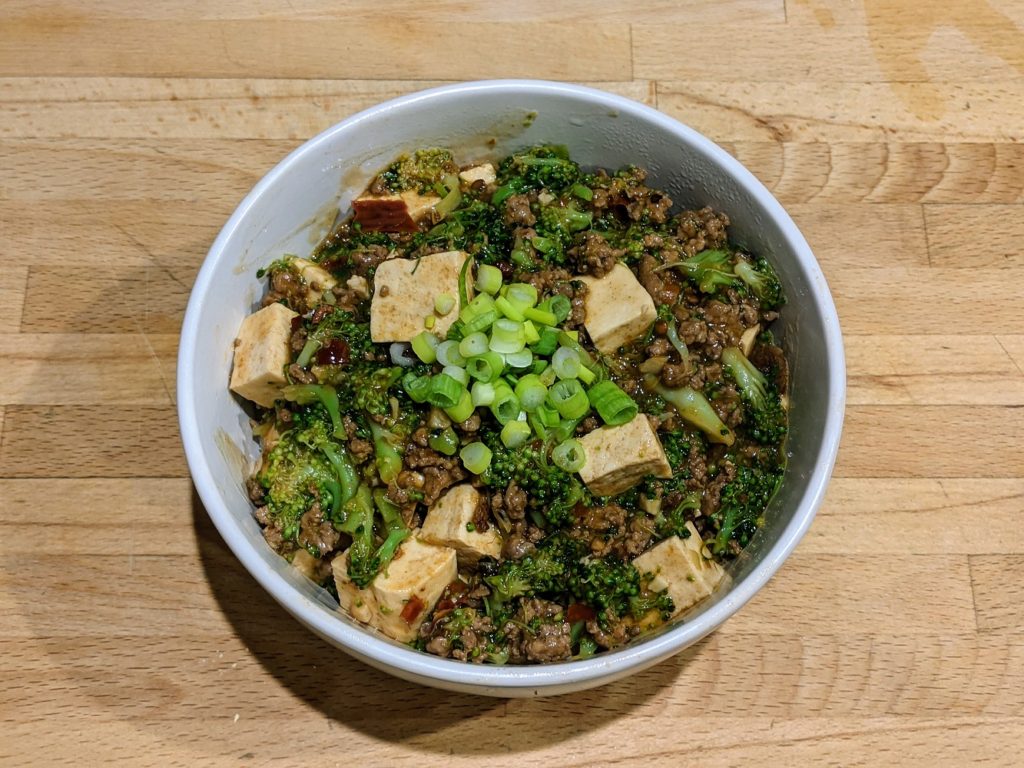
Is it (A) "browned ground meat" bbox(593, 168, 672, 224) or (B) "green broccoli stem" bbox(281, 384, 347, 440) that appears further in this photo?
(A) "browned ground meat" bbox(593, 168, 672, 224)

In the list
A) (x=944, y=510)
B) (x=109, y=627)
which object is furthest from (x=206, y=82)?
(x=944, y=510)

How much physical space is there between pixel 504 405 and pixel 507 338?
0.18 meters

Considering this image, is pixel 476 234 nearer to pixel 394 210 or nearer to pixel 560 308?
pixel 394 210

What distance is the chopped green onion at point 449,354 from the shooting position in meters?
2.46

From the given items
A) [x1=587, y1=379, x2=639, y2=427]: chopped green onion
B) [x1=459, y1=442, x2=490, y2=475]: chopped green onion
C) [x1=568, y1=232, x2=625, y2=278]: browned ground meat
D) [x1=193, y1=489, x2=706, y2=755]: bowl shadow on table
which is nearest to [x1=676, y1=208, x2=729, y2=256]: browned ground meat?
[x1=568, y1=232, x2=625, y2=278]: browned ground meat

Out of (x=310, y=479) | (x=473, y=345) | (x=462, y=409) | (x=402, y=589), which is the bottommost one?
(x=402, y=589)

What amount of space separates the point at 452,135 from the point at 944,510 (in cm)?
206

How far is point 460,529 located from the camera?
2.40m

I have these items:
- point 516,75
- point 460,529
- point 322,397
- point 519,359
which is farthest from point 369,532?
point 516,75

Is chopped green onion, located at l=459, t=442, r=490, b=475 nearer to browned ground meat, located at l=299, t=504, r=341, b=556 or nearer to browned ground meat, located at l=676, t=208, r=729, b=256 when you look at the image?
browned ground meat, located at l=299, t=504, r=341, b=556

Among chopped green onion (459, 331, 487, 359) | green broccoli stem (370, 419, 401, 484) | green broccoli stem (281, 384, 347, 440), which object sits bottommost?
green broccoli stem (370, 419, 401, 484)

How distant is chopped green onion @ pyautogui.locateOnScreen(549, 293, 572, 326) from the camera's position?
8.34ft

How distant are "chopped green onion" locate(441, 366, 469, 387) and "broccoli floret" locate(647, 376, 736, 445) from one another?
22.0 inches

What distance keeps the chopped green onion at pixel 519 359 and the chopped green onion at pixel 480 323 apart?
4.2 inches
